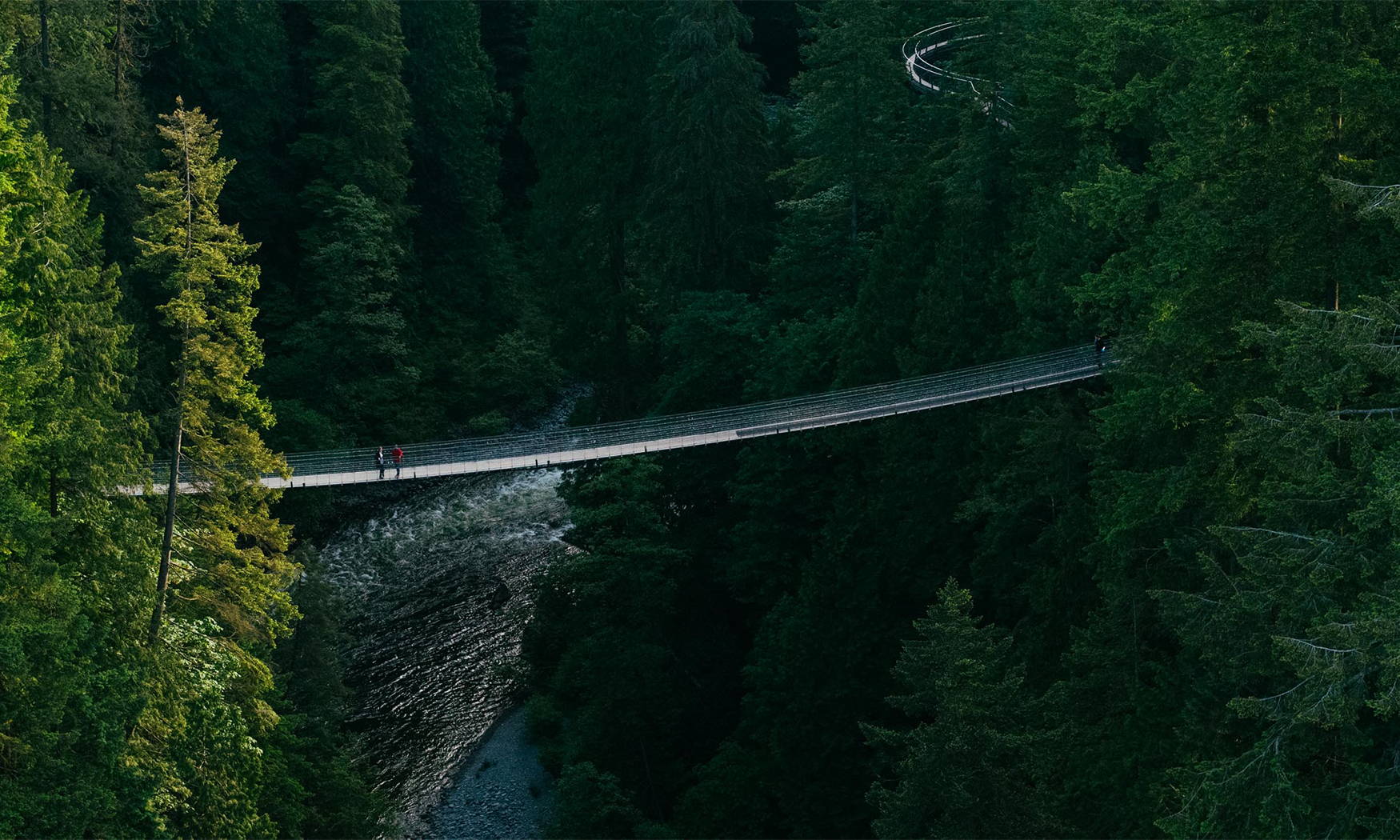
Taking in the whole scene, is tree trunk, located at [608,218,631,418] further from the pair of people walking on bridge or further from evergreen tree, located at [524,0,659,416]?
the pair of people walking on bridge

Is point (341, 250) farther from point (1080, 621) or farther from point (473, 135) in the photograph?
point (1080, 621)

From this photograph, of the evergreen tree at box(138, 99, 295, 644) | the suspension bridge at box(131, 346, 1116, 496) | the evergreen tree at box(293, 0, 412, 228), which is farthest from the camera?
the evergreen tree at box(293, 0, 412, 228)

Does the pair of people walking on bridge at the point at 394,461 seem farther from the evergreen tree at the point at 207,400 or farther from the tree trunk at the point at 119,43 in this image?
the tree trunk at the point at 119,43

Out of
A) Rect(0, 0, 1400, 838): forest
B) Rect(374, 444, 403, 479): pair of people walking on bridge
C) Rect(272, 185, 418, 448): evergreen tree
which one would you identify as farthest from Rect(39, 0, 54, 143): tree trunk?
Rect(374, 444, 403, 479): pair of people walking on bridge

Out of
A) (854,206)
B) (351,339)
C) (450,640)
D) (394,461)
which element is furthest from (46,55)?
(854,206)

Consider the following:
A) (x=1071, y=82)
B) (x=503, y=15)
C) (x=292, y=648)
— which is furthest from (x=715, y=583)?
(x=503, y=15)

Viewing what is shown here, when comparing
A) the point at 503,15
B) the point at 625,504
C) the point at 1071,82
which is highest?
the point at 503,15
